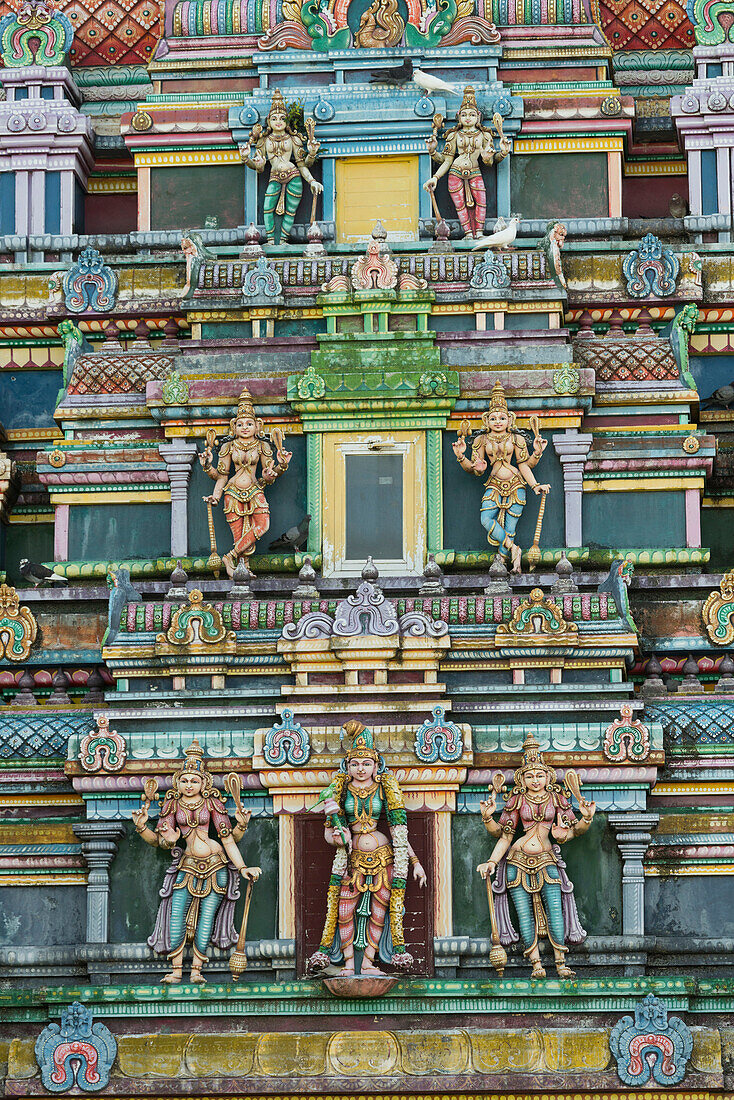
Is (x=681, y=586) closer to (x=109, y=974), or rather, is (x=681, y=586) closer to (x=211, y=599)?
(x=211, y=599)

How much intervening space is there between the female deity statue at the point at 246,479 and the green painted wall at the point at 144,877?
4.05m

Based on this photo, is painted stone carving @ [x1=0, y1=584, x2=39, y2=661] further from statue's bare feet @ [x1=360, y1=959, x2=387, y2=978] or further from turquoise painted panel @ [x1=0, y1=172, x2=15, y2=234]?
A: turquoise painted panel @ [x1=0, y1=172, x2=15, y2=234]

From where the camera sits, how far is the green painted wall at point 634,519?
32.7 meters

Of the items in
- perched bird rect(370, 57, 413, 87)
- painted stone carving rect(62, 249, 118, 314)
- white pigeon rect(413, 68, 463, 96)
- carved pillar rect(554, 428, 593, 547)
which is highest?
perched bird rect(370, 57, 413, 87)

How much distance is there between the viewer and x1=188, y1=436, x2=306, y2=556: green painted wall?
32.5 m

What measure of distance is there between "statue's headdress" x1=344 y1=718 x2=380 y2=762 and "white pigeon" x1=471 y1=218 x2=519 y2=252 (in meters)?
8.21

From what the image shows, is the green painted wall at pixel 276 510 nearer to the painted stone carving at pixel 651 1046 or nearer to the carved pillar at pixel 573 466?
the carved pillar at pixel 573 466

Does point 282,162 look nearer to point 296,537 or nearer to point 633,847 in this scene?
point 296,537

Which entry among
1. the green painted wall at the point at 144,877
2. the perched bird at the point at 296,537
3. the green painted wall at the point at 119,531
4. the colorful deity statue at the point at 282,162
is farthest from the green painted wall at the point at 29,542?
the green painted wall at the point at 144,877

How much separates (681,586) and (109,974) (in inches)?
316

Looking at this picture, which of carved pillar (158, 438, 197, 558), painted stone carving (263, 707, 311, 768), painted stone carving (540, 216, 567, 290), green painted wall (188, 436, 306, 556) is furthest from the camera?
painted stone carving (540, 216, 567, 290)

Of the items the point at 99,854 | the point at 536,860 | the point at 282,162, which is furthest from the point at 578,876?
the point at 282,162

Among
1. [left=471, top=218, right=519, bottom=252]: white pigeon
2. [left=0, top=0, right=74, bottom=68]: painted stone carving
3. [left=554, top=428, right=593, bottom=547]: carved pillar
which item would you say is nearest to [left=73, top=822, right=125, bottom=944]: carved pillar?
[left=554, top=428, right=593, bottom=547]: carved pillar

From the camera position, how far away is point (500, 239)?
3444 cm
